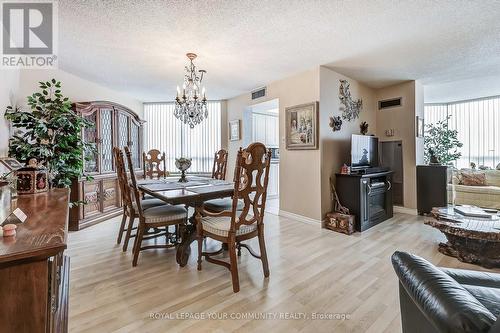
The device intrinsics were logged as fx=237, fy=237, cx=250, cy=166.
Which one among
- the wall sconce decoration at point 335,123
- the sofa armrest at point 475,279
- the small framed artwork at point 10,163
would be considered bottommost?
the sofa armrest at point 475,279

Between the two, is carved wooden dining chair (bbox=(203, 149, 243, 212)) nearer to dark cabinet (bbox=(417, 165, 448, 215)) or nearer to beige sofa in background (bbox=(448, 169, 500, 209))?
dark cabinet (bbox=(417, 165, 448, 215))

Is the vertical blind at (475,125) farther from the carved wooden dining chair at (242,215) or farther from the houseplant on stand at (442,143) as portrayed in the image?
the carved wooden dining chair at (242,215)

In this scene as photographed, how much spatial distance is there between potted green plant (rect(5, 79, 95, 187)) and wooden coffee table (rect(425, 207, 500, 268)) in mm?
4264

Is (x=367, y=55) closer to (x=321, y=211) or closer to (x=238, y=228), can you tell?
(x=321, y=211)

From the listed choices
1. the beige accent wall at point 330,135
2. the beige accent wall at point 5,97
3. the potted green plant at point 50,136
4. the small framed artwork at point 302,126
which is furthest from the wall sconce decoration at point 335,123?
the beige accent wall at point 5,97

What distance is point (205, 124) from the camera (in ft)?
19.6

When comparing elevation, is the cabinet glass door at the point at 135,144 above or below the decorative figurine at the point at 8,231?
above

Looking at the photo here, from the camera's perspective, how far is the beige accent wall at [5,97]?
94.8 inches

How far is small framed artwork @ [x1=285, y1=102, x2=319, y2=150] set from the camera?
3.71 meters

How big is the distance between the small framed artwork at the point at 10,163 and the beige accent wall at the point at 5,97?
0.27 metres

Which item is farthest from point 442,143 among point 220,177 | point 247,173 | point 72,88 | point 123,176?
point 72,88

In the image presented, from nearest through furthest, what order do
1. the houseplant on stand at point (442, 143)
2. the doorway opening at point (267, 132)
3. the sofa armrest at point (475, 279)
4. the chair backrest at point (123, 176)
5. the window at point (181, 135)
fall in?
the sofa armrest at point (475, 279) < the chair backrest at point (123, 176) < the doorway opening at point (267, 132) < the houseplant on stand at point (442, 143) < the window at point (181, 135)

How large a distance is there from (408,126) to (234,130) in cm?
352

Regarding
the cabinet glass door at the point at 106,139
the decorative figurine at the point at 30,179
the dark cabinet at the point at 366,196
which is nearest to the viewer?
the decorative figurine at the point at 30,179
